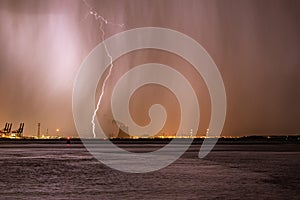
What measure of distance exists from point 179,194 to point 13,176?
16837 millimetres

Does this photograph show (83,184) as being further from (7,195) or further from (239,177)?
(239,177)

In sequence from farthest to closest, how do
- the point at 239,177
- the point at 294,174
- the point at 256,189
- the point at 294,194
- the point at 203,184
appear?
the point at 294,174, the point at 239,177, the point at 203,184, the point at 256,189, the point at 294,194

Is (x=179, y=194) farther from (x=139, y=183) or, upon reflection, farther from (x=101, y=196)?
(x=139, y=183)

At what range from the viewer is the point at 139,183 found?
33531 millimetres

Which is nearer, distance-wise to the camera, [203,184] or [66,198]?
[66,198]

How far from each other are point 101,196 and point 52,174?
15395mm

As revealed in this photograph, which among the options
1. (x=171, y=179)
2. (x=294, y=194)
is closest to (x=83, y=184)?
(x=171, y=179)

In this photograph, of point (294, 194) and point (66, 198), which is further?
point (294, 194)

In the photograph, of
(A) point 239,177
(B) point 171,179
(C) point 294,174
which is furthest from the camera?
(C) point 294,174

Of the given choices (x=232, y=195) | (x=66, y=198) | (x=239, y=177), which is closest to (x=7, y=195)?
(x=66, y=198)

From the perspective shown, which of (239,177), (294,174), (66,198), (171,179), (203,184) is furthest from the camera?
(294,174)

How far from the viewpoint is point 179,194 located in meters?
27.5

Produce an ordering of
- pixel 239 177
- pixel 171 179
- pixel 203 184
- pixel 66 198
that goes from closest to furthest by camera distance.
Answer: pixel 66 198, pixel 203 184, pixel 171 179, pixel 239 177

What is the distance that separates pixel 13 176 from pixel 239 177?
17.1m
